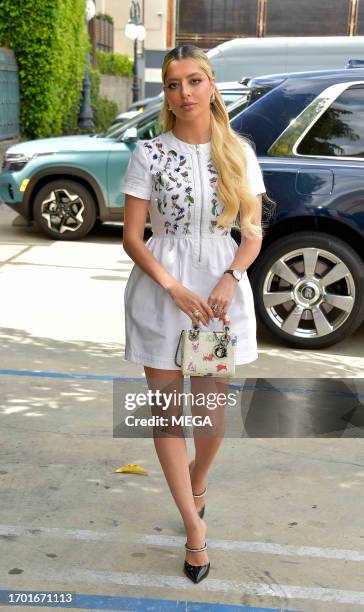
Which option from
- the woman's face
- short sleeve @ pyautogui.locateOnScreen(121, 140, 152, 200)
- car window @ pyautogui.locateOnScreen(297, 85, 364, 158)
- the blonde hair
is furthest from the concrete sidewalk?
car window @ pyautogui.locateOnScreen(297, 85, 364, 158)

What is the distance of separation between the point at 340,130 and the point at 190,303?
11.8 ft

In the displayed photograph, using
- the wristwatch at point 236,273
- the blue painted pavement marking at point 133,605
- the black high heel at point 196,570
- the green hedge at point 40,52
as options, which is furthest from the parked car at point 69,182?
the green hedge at point 40,52

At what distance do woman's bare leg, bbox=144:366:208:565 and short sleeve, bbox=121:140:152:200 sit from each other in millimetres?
633

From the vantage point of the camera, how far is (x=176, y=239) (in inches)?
130

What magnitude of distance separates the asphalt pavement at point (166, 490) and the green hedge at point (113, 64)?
29975mm

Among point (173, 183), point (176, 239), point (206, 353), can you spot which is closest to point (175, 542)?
point (206, 353)

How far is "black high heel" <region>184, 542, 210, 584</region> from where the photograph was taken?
3.35m

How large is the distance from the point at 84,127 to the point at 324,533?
21.3m

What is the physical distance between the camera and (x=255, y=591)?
3.30 meters

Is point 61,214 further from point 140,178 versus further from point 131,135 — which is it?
point 140,178

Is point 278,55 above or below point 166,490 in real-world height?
above

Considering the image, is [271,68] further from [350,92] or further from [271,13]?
[271,13]

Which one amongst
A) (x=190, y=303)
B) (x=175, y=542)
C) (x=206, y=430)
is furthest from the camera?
(x=175, y=542)

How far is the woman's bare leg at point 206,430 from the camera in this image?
3.45 meters
